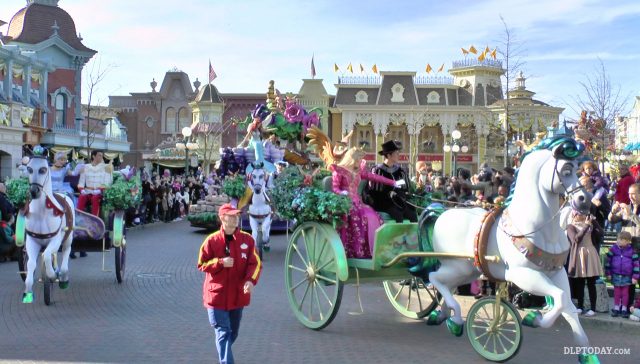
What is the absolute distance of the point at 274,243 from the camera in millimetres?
20422

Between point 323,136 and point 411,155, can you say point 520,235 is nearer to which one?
point 323,136

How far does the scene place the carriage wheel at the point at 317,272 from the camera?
8383mm

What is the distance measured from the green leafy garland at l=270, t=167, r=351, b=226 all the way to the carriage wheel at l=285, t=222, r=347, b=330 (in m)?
0.17

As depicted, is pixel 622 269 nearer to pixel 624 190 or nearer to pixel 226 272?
pixel 624 190

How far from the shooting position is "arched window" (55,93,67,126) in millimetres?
40781

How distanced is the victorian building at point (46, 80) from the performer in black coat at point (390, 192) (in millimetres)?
27158

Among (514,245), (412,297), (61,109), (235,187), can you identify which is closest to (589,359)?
(514,245)

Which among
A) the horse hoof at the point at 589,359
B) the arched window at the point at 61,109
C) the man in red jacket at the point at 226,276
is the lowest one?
the horse hoof at the point at 589,359

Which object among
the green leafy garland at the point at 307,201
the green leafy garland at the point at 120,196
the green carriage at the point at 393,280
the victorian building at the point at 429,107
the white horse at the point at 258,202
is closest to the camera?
the green carriage at the point at 393,280

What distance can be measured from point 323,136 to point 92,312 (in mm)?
4176

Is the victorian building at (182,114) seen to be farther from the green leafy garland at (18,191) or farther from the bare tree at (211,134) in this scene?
the green leafy garland at (18,191)

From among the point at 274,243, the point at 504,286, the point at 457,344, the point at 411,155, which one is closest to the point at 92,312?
the point at 457,344

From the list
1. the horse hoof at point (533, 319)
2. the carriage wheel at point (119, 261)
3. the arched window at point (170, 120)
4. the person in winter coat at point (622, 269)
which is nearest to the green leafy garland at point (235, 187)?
the carriage wheel at point (119, 261)

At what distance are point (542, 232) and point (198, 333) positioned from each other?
442 centimetres
